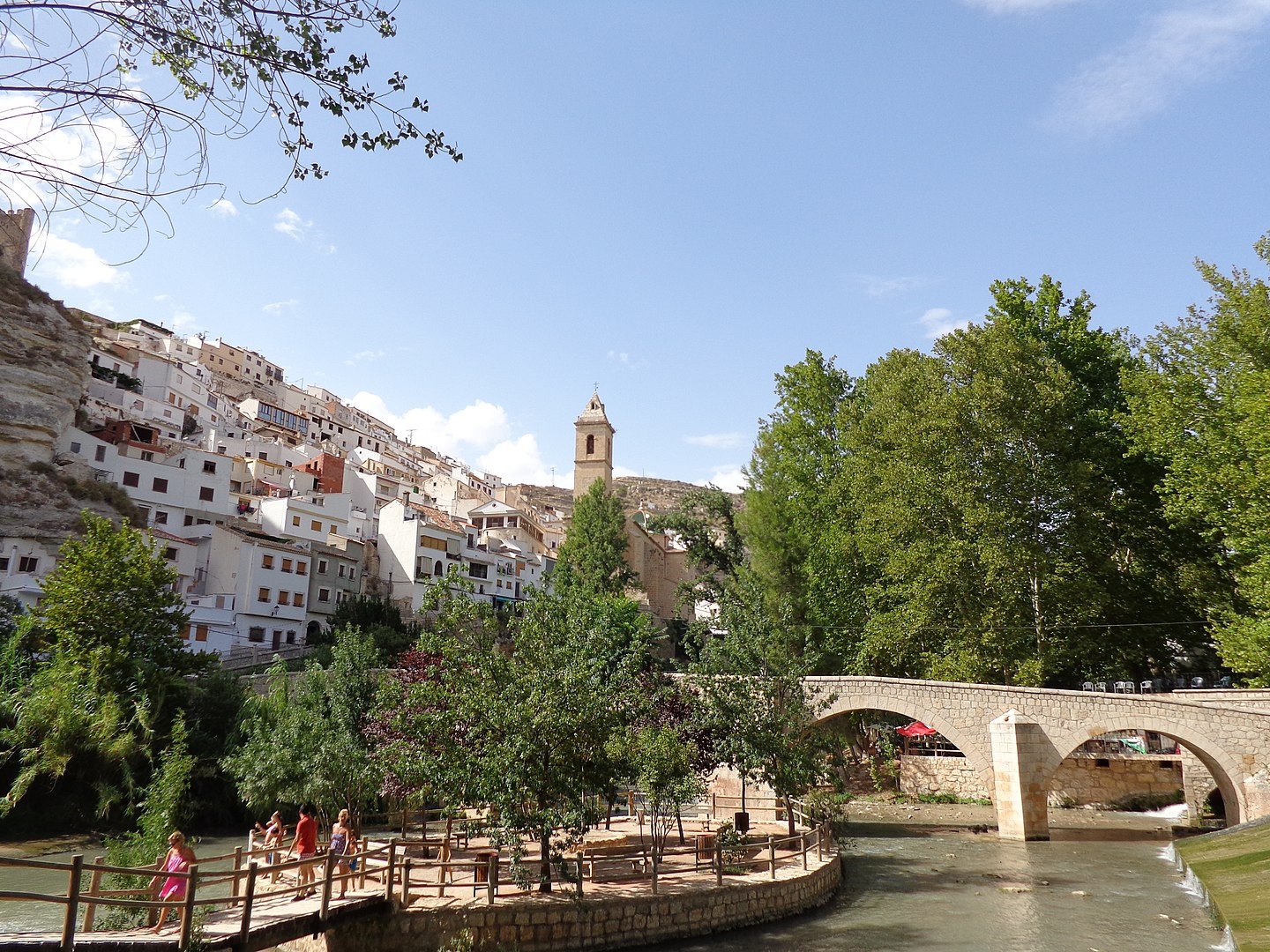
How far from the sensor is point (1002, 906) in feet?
51.8

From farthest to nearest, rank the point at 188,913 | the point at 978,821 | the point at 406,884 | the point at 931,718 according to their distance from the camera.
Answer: the point at 978,821 < the point at 931,718 < the point at 406,884 < the point at 188,913

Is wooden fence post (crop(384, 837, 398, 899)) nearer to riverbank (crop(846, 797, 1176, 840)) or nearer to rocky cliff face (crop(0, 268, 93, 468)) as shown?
riverbank (crop(846, 797, 1176, 840))

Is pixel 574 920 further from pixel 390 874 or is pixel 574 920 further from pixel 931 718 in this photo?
pixel 931 718

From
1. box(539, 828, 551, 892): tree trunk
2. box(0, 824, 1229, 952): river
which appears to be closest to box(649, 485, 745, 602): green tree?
box(0, 824, 1229, 952): river

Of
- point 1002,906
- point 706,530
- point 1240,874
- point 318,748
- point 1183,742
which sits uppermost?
point 706,530

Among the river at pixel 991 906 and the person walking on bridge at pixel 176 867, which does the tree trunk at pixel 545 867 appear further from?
the person walking on bridge at pixel 176 867

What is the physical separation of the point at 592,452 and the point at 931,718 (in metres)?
45.4

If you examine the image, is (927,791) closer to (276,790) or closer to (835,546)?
(835,546)

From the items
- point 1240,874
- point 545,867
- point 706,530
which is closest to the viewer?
point 545,867

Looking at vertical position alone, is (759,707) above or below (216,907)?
above

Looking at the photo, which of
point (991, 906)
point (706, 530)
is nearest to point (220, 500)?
point (706, 530)

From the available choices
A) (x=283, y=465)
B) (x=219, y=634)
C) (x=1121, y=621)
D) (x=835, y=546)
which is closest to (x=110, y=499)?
(x=219, y=634)

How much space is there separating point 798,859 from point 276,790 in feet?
38.8

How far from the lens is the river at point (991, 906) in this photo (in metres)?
13.5
